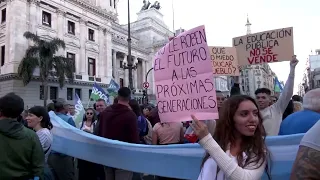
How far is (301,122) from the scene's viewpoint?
2889 mm

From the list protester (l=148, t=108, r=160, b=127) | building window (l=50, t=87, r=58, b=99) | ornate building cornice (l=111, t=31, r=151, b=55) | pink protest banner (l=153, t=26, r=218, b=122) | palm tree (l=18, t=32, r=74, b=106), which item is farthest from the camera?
ornate building cornice (l=111, t=31, r=151, b=55)

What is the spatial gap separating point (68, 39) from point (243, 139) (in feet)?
109

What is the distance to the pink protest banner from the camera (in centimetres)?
238

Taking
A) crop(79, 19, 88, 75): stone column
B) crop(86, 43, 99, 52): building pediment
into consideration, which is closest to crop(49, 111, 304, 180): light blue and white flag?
crop(79, 19, 88, 75): stone column

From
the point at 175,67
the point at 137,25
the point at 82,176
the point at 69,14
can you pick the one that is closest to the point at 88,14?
the point at 69,14

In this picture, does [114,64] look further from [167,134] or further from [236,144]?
[236,144]

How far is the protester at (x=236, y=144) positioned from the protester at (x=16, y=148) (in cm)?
147

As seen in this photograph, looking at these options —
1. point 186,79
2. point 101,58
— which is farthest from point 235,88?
point 101,58

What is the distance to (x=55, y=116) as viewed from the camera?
5.10 metres

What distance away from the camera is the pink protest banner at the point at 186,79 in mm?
2375

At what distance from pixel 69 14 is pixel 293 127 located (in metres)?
33.4

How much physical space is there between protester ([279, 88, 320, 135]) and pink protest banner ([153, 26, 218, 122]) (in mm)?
1119

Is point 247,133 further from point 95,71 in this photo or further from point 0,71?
point 95,71

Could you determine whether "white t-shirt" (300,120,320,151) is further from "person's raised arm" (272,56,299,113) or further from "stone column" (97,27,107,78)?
"stone column" (97,27,107,78)
